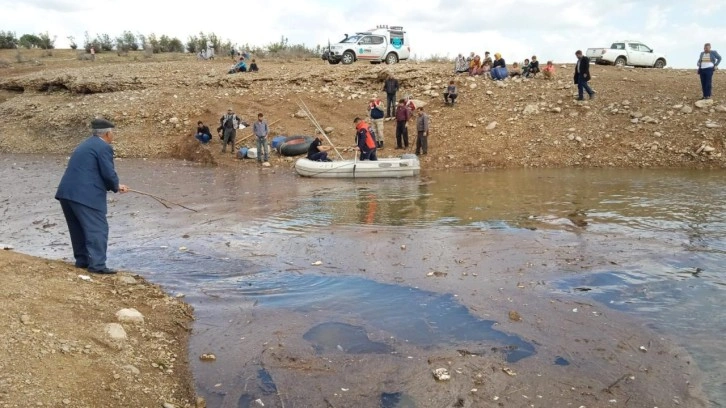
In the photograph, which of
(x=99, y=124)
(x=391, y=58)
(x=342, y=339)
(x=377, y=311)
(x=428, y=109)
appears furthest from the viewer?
(x=391, y=58)

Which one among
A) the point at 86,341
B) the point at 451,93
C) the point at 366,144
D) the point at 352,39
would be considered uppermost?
the point at 352,39

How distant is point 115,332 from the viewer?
16.6 ft

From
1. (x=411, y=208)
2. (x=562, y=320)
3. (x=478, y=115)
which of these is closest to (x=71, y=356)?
(x=562, y=320)

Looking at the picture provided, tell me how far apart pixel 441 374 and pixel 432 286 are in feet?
7.88

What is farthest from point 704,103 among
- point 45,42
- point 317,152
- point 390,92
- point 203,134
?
point 45,42

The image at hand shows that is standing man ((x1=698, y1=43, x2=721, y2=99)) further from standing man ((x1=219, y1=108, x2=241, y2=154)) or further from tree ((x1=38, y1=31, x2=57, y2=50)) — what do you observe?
tree ((x1=38, y1=31, x2=57, y2=50))

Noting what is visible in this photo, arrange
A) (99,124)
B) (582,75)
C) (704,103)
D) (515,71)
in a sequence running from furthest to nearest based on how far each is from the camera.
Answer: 1. (515,71)
2. (582,75)
3. (704,103)
4. (99,124)

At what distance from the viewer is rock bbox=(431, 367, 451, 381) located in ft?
16.3

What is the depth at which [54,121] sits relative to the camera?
2502cm

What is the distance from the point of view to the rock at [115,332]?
4992mm

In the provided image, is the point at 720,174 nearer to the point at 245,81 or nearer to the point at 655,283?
the point at 655,283

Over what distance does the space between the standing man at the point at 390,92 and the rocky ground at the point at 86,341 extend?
1636 centimetres

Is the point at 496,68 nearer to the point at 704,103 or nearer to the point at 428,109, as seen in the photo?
the point at 428,109

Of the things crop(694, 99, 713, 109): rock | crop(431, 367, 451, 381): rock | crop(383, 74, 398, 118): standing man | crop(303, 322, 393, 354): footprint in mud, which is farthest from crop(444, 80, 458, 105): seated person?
crop(431, 367, 451, 381): rock
